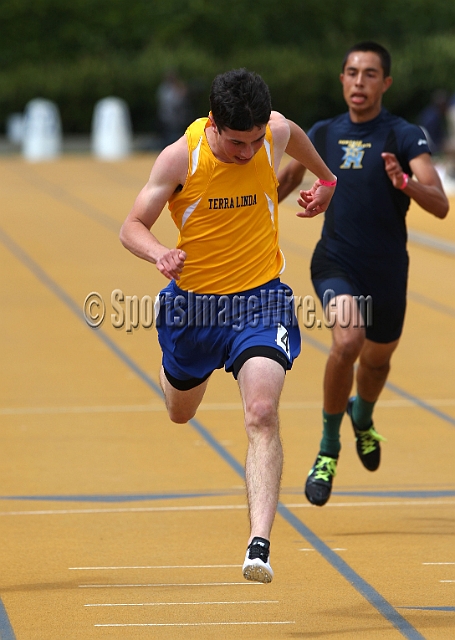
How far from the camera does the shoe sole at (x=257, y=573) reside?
15.8 feet

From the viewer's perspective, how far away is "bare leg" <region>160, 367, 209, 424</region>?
20.0 feet

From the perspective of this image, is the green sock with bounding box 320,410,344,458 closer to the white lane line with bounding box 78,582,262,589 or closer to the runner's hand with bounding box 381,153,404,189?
the runner's hand with bounding box 381,153,404,189

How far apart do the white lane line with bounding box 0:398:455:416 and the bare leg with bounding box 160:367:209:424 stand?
11.7 ft

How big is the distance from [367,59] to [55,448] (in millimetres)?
3263

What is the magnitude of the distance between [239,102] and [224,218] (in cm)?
64

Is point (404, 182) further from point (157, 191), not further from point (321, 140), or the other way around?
point (157, 191)

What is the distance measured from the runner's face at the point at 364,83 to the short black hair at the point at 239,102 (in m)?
2.26

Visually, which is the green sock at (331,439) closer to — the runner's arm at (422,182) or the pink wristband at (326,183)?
the runner's arm at (422,182)

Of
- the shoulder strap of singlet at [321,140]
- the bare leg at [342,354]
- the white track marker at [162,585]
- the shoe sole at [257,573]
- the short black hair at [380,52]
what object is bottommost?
the shoe sole at [257,573]

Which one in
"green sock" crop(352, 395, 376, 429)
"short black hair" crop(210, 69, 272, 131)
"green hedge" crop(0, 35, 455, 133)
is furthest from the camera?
"green hedge" crop(0, 35, 455, 133)

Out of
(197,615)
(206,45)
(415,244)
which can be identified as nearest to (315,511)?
(197,615)

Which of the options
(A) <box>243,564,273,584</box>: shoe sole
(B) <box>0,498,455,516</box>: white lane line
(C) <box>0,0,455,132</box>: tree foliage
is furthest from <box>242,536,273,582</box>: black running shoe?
(C) <box>0,0,455,132</box>: tree foliage

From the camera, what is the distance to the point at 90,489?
25.0 ft

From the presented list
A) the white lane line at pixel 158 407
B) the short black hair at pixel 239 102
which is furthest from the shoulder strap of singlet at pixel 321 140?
the white lane line at pixel 158 407
